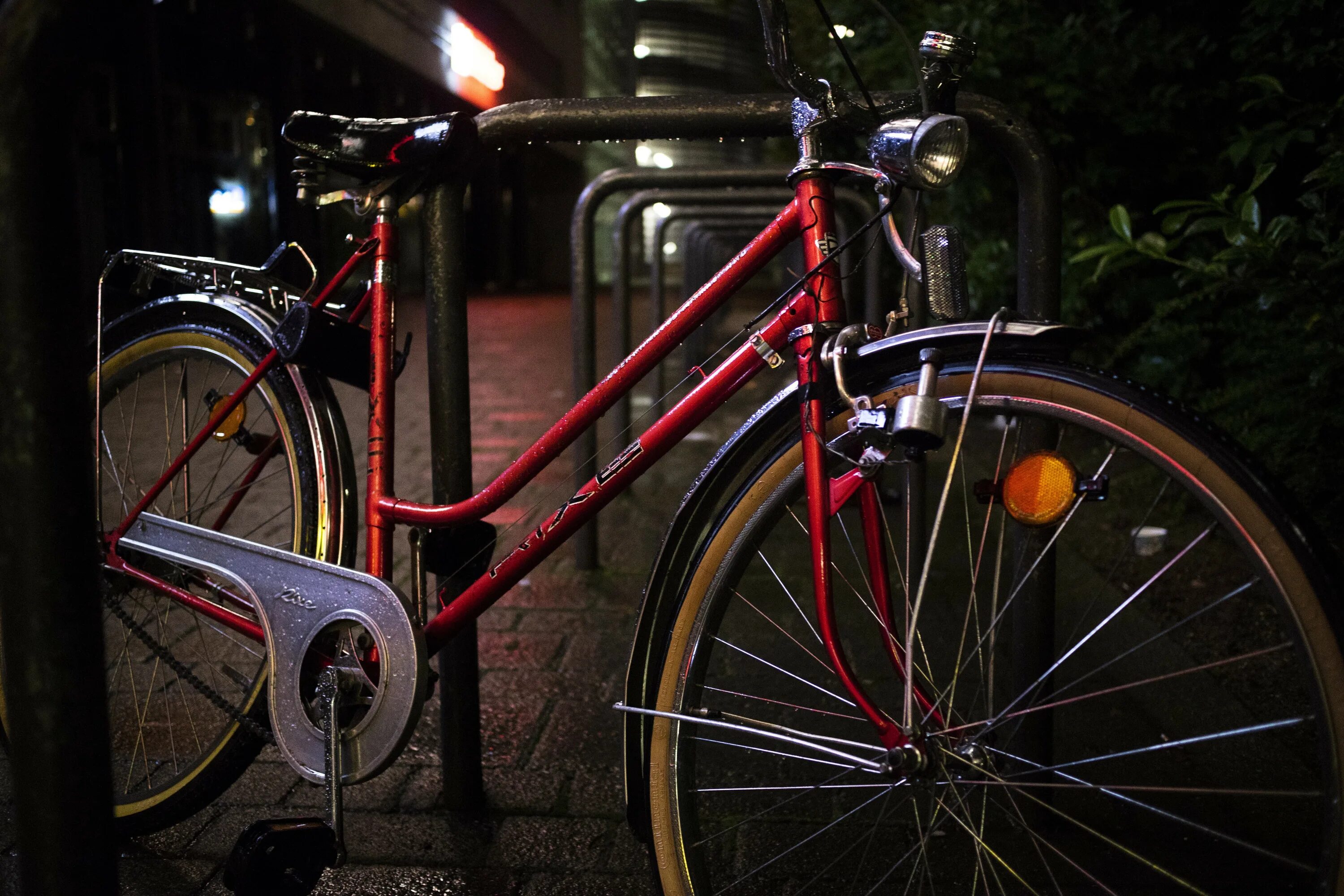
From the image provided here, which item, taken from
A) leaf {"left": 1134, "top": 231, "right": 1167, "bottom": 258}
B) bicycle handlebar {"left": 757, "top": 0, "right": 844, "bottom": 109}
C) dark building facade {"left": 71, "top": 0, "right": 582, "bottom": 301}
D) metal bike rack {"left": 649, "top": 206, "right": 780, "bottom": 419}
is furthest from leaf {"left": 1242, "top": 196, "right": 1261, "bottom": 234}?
dark building facade {"left": 71, "top": 0, "right": 582, "bottom": 301}

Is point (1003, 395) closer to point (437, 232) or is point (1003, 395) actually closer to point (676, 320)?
point (676, 320)

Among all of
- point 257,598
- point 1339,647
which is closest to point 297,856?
point 257,598

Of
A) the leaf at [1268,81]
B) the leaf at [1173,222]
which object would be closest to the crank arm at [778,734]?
the leaf at [1173,222]

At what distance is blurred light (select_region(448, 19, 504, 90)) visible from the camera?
1775 cm

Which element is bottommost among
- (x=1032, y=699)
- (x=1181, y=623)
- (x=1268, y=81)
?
(x=1032, y=699)

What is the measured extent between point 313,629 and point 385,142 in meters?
0.79

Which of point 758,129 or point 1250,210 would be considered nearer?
point 758,129

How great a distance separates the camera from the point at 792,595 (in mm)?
1985

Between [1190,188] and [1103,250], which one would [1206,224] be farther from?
[1190,188]

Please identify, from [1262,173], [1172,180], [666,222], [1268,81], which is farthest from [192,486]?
[666,222]

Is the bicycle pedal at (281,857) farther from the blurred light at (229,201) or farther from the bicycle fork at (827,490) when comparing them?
the blurred light at (229,201)

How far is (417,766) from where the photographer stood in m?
2.18

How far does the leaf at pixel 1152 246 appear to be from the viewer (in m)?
2.64

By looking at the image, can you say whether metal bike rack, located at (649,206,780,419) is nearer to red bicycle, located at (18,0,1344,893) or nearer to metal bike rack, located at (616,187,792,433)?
metal bike rack, located at (616,187,792,433)
